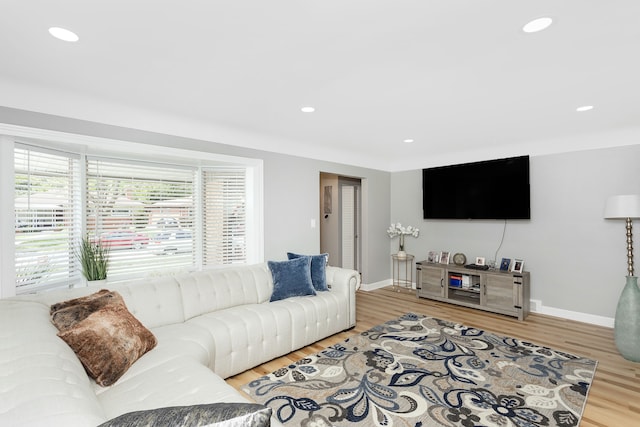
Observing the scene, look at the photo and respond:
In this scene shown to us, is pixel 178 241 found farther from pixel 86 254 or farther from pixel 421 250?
pixel 421 250

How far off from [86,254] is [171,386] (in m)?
1.93

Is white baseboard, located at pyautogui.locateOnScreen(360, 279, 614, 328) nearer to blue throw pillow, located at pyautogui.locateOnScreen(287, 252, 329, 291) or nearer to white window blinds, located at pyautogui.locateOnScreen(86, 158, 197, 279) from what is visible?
blue throw pillow, located at pyautogui.locateOnScreen(287, 252, 329, 291)

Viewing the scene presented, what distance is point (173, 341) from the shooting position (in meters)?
2.24

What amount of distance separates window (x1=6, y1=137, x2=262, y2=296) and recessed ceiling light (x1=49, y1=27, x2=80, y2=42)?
1179 mm

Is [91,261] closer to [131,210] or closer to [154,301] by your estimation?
[131,210]

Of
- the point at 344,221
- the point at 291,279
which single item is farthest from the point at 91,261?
the point at 344,221

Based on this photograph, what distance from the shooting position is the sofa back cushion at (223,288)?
2.87 metres

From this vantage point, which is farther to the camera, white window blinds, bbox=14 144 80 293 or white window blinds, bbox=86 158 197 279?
white window blinds, bbox=86 158 197 279

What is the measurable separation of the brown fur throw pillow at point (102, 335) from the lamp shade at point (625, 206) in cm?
440

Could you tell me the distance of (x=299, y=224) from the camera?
4.35 metres

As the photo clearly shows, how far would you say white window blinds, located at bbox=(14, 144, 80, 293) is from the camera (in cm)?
252

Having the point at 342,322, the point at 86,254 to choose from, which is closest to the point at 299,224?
the point at 342,322

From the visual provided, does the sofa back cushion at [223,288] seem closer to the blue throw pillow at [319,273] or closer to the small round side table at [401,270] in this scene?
the blue throw pillow at [319,273]

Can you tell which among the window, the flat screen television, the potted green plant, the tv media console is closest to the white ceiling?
the window
